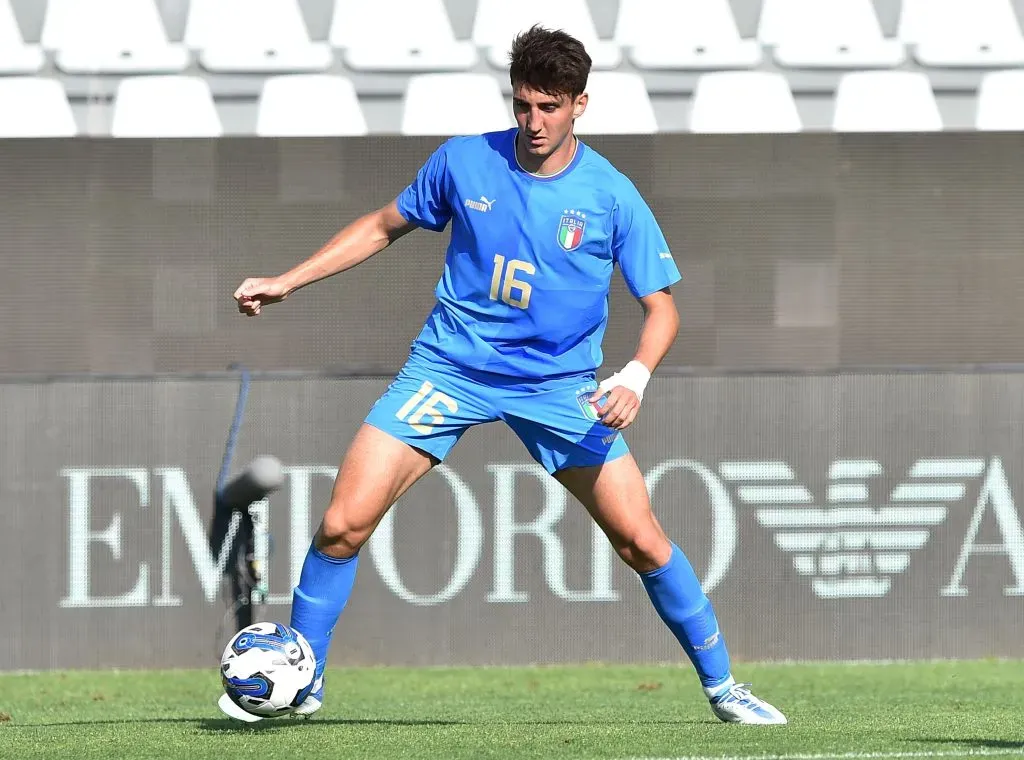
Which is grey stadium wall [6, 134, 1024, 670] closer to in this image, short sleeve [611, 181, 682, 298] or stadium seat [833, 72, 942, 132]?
stadium seat [833, 72, 942, 132]

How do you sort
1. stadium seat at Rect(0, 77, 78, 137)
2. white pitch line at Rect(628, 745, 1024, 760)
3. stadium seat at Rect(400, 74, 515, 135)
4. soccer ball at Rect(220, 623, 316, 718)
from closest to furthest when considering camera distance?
white pitch line at Rect(628, 745, 1024, 760) → soccer ball at Rect(220, 623, 316, 718) → stadium seat at Rect(0, 77, 78, 137) → stadium seat at Rect(400, 74, 515, 135)

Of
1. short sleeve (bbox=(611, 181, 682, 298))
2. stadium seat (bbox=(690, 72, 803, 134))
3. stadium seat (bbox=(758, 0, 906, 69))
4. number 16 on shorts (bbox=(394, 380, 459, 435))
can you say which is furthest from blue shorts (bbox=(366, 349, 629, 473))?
stadium seat (bbox=(758, 0, 906, 69))

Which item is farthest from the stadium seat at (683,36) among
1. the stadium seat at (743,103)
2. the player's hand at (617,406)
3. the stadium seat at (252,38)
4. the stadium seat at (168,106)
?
the player's hand at (617,406)

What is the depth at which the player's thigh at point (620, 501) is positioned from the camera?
4902mm

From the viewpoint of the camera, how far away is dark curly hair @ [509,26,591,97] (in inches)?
182

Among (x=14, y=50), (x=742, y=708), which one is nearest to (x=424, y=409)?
(x=742, y=708)

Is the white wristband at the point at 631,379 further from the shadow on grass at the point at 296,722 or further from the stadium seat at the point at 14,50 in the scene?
the stadium seat at the point at 14,50

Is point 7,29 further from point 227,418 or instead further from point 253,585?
point 253,585

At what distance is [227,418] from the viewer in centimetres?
821

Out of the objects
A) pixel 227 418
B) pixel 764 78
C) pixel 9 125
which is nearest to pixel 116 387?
pixel 227 418

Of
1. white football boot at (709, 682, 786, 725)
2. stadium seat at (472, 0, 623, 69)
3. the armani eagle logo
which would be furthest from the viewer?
stadium seat at (472, 0, 623, 69)

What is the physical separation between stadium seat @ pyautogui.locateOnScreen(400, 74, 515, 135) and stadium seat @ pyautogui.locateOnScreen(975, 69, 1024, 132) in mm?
2975

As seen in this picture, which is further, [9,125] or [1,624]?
[9,125]

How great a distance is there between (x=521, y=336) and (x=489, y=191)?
0.44 m
